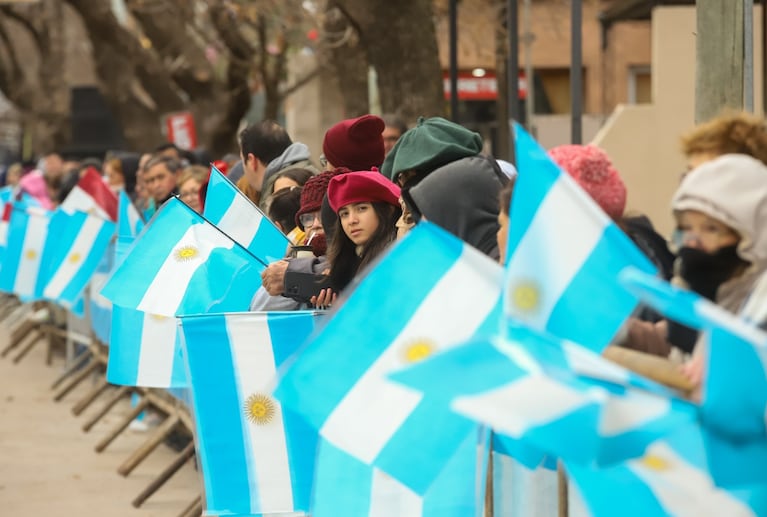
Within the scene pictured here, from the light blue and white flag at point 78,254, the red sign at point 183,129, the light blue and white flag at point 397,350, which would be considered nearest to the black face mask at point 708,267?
the light blue and white flag at point 397,350

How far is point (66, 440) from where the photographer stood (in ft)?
37.2

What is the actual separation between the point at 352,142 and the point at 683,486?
367cm

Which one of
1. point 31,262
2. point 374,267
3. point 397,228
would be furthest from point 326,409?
point 31,262

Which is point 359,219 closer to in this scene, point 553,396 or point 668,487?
point 668,487

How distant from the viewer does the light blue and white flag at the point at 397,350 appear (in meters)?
4.15

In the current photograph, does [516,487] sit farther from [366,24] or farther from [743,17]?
[366,24]

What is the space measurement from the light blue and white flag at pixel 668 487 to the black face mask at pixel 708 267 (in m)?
0.42

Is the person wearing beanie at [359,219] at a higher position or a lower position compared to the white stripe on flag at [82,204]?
higher

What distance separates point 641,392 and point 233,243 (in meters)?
3.35

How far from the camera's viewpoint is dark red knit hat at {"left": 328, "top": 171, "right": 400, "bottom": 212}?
5.65 metres

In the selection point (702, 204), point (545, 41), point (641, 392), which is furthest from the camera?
point (545, 41)

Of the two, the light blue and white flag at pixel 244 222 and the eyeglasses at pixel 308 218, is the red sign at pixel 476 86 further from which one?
the eyeglasses at pixel 308 218

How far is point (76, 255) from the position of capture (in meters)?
12.2

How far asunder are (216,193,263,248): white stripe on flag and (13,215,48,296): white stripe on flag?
21.9ft
